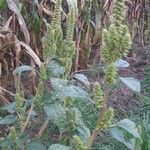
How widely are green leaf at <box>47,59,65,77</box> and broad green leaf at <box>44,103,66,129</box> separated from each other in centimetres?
9

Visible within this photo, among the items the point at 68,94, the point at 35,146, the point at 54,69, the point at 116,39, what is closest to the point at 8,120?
the point at 35,146

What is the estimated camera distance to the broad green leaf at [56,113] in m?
1.27

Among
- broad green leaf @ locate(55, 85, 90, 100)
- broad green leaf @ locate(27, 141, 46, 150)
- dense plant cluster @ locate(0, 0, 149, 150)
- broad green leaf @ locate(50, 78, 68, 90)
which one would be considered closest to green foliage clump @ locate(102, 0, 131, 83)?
dense plant cluster @ locate(0, 0, 149, 150)

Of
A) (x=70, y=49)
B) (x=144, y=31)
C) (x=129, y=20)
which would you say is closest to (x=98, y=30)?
(x=129, y=20)

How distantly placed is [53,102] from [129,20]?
107 inches

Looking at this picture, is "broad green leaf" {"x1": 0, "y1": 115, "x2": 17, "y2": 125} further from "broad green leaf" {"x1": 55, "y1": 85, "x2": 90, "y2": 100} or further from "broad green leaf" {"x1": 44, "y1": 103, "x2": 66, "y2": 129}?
"broad green leaf" {"x1": 55, "y1": 85, "x2": 90, "y2": 100}

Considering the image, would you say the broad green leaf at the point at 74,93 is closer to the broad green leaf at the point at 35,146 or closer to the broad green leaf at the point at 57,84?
the broad green leaf at the point at 57,84

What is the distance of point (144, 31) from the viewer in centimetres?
418

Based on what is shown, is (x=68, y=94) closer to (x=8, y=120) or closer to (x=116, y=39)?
(x=116, y=39)

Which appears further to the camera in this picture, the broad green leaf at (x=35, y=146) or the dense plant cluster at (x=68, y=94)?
the broad green leaf at (x=35, y=146)

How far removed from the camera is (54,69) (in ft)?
4.31

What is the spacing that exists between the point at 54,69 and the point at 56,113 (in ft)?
0.45

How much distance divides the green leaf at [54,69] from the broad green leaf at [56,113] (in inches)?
3.6

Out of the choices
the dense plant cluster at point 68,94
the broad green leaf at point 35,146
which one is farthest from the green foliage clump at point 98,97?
the broad green leaf at point 35,146
